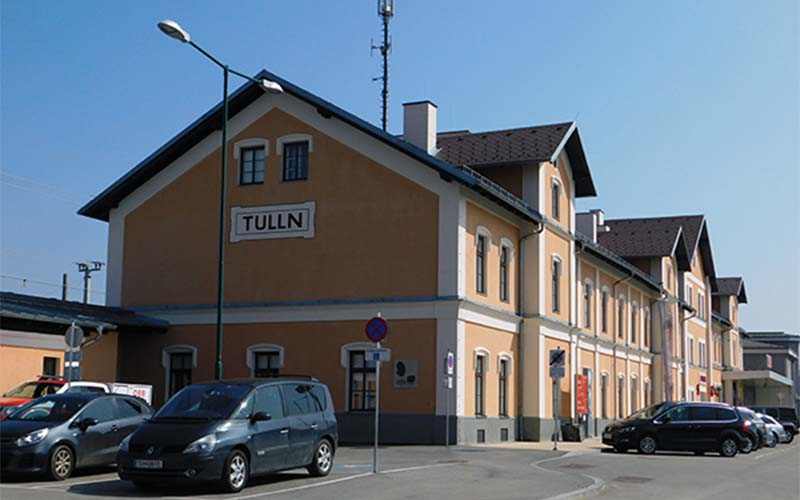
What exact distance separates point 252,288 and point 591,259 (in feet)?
57.6

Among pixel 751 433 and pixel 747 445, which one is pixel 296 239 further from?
pixel 751 433

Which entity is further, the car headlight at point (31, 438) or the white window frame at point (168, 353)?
the white window frame at point (168, 353)

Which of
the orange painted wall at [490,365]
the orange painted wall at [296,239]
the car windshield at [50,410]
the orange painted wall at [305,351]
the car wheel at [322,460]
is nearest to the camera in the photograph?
the car windshield at [50,410]

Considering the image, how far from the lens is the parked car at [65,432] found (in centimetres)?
1677

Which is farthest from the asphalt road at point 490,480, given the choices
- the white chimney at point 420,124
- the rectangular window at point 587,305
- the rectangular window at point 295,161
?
the rectangular window at point 587,305

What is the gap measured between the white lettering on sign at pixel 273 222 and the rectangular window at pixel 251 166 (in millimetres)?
987

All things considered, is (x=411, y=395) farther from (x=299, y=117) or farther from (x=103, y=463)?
(x=103, y=463)

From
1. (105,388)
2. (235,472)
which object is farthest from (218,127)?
(235,472)

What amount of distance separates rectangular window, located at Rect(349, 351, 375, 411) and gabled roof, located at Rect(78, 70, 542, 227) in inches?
234

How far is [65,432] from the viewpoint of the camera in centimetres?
1734

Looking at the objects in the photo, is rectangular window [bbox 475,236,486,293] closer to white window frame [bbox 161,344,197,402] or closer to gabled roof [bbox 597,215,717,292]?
white window frame [bbox 161,344,197,402]

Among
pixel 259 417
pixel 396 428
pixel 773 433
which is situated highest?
pixel 259 417

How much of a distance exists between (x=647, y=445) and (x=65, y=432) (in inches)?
743

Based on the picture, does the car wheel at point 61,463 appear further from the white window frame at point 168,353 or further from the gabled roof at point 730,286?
the gabled roof at point 730,286
